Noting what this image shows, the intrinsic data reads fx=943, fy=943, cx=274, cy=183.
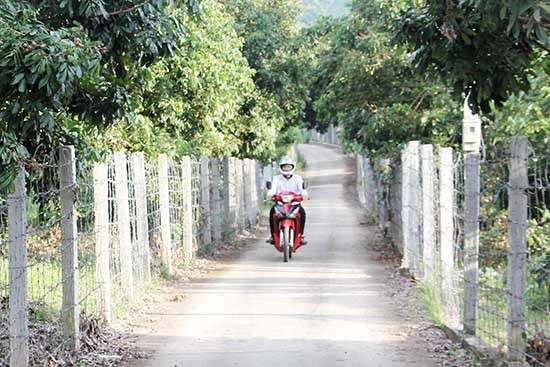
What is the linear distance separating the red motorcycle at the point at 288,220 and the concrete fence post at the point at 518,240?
1041 centimetres

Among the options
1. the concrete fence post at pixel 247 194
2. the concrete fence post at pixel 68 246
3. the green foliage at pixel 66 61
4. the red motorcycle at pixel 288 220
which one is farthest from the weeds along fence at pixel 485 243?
the concrete fence post at pixel 247 194

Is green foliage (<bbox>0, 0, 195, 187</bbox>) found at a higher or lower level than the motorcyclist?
higher

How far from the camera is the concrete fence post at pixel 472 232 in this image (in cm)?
891

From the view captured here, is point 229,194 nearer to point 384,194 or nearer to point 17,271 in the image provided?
point 384,194

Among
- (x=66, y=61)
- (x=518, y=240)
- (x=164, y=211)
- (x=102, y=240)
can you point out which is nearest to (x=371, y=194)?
(x=164, y=211)

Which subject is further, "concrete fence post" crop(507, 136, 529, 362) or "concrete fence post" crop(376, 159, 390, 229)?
"concrete fence post" crop(376, 159, 390, 229)

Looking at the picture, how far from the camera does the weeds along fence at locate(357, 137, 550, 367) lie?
7.46 metres

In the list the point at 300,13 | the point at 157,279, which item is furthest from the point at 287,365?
the point at 300,13

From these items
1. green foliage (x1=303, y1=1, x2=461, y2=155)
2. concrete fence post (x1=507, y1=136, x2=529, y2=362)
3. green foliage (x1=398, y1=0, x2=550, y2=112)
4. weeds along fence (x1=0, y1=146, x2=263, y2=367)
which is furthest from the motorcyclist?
concrete fence post (x1=507, y1=136, x2=529, y2=362)

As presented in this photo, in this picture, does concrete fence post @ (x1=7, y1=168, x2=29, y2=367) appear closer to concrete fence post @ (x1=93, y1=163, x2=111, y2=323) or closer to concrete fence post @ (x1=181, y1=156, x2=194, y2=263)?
concrete fence post @ (x1=93, y1=163, x2=111, y2=323)

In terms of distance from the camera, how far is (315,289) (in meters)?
13.6

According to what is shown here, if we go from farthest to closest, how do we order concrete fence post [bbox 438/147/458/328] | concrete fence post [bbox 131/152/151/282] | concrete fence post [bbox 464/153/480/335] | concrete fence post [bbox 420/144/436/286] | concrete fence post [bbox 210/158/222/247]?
concrete fence post [bbox 210/158/222/247]
concrete fence post [bbox 131/152/151/282]
concrete fence post [bbox 420/144/436/286]
concrete fence post [bbox 438/147/458/328]
concrete fence post [bbox 464/153/480/335]

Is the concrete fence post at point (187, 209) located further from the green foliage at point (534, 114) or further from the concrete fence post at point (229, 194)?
the green foliage at point (534, 114)

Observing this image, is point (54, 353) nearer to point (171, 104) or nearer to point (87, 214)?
point (87, 214)
